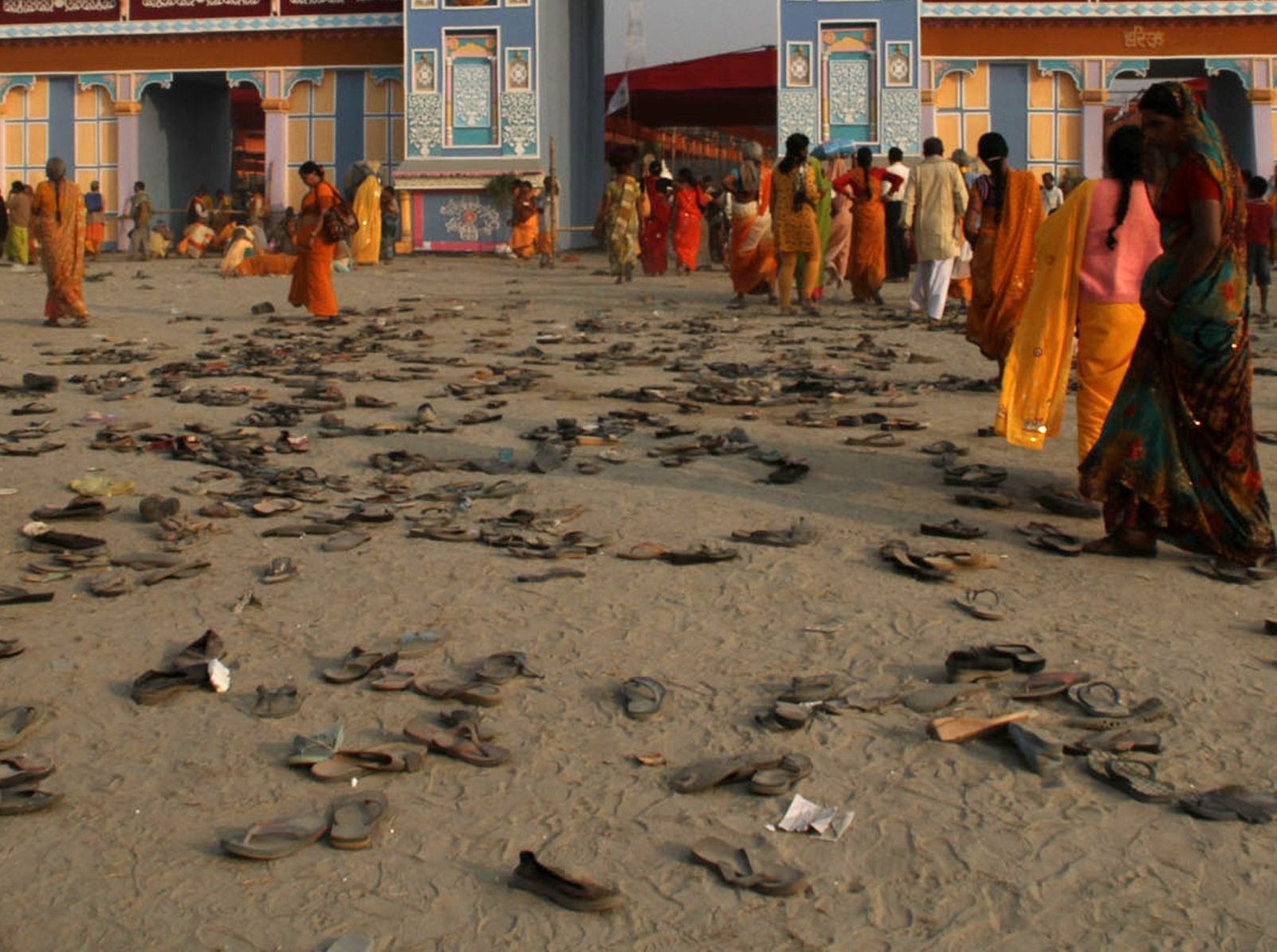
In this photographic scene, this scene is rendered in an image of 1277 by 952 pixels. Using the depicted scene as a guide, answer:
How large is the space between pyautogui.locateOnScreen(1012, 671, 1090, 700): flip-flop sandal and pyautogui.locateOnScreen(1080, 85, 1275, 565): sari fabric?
4.18 feet

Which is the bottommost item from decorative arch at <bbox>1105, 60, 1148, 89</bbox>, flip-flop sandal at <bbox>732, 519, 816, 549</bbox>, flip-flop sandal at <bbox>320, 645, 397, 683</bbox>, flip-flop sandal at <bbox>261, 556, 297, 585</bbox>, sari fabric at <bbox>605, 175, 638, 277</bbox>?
flip-flop sandal at <bbox>320, 645, 397, 683</bbox>

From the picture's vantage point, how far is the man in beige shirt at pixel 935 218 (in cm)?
1336

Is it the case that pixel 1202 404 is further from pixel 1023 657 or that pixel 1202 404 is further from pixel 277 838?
pixel 277 838

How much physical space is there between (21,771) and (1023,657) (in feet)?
8.19

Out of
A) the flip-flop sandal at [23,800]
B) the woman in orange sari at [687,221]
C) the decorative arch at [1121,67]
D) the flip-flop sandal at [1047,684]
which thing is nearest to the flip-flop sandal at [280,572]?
the flip-flop sandal at [23,800]

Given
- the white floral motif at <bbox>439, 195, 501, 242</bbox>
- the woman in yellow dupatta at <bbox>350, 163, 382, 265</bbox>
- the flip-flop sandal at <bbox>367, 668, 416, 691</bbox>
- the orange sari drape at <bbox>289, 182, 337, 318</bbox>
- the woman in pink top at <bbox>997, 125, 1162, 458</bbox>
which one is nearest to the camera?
the flip-flop sandal at <bbox>367, 668, 416, 691</bbox>

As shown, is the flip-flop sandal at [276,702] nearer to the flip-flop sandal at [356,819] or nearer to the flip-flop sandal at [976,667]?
the flip-flop sandal at [356,819]

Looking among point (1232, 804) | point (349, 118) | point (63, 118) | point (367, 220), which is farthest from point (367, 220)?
point (1232, 804)

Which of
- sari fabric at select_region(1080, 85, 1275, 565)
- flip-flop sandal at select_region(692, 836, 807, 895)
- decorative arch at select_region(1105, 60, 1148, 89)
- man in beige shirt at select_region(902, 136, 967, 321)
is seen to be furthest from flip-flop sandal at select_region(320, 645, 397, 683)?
decorative arch at select_region(1105, 60, 1148, 89)

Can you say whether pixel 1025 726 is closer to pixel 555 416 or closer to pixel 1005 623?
pixel 1005 623

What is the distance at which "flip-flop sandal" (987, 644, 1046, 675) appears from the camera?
4.11 m

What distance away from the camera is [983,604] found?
479cm

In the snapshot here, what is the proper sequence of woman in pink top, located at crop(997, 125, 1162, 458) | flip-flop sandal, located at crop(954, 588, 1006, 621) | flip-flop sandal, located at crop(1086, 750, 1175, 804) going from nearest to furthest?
flip-flop sandal, located at crop(1086, 750, 1175, 804) → flip-flop sandal, located at crop(954, 588, 1006, 621) → woman in pink top, located at crop(997, 125, 1162, 458)

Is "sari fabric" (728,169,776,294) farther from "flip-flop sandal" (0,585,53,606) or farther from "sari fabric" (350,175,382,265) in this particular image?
"flip-flop sandal" (0,585,53,606)
